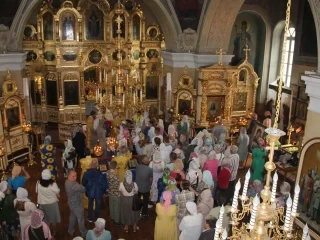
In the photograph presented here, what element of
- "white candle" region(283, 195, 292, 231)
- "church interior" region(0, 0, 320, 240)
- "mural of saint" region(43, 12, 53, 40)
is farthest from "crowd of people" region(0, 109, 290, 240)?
"mural of saint" region(43, 12, 53, 40)

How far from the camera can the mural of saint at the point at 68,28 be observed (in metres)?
14.0

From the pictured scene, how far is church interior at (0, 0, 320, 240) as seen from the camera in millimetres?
10289

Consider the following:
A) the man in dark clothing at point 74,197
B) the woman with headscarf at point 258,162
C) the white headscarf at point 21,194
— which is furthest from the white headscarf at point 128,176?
the woman with headscarf at point 258,162

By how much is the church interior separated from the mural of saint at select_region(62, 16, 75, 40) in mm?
37


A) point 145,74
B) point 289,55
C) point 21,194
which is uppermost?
point 289,55

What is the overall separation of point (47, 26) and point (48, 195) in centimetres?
939

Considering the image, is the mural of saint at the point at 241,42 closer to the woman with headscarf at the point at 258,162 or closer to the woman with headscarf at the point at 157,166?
the woman with headscarf at the point at 258,162

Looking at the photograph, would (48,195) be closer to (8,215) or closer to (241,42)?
(8,215)

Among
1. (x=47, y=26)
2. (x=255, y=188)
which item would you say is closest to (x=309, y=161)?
(x=255, y=188)

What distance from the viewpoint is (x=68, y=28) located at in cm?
1409

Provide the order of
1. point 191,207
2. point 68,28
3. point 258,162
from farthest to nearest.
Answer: point 68,28 < point 258,162 < point 191,207

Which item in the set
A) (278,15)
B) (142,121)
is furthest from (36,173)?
(278,15)

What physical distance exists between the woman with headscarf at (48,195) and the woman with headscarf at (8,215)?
0.45 meters

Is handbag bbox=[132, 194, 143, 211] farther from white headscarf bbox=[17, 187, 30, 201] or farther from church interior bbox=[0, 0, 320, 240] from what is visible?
white headscarf bbox=[17, 187, 30, 201]
